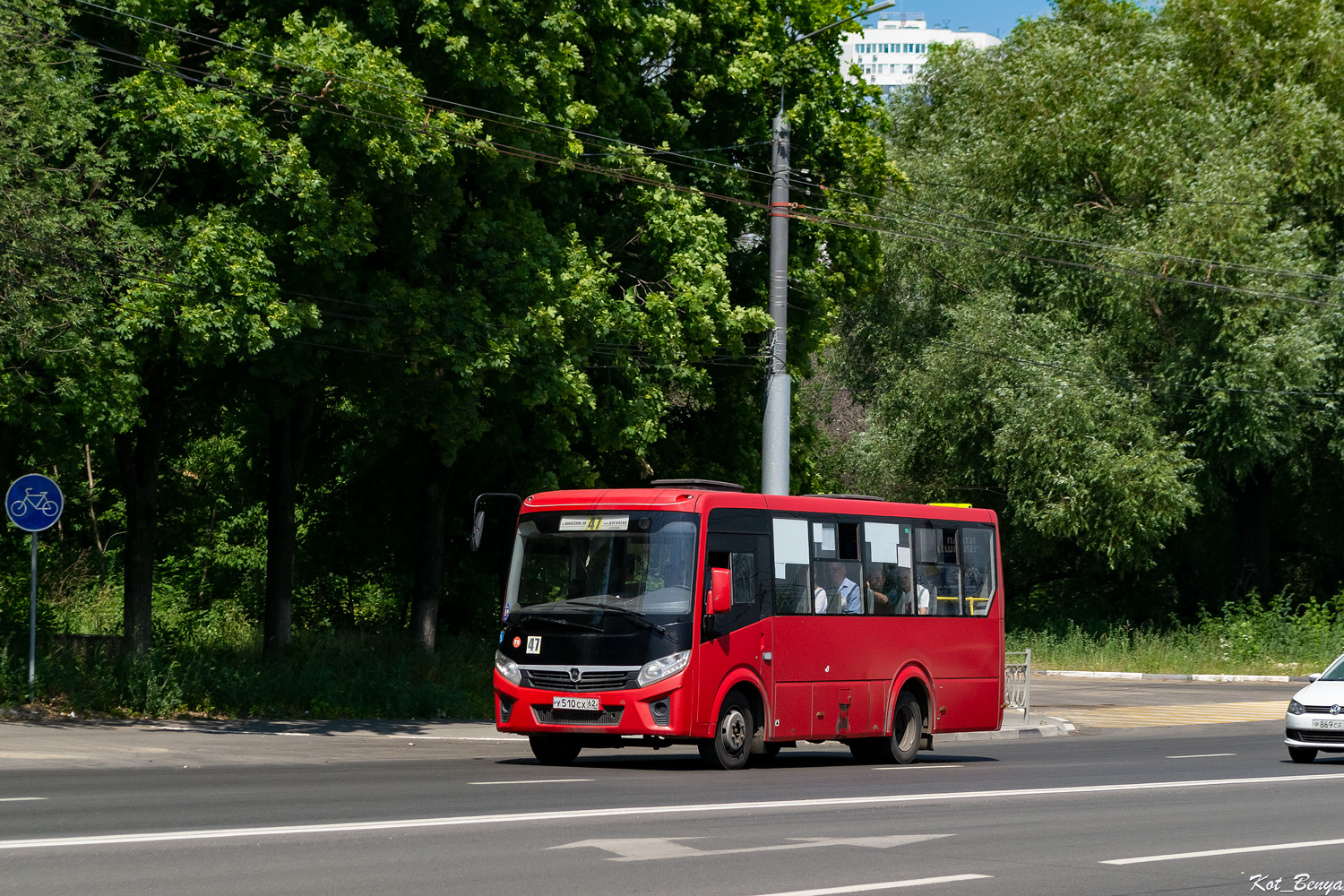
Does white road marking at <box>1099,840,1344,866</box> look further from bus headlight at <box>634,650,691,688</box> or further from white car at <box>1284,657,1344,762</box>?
white car at <box>1284,657,1344,762</box>

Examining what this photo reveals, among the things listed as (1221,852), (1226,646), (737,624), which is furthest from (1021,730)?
→ (1226,646)

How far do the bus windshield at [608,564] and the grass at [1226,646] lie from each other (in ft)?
86.7

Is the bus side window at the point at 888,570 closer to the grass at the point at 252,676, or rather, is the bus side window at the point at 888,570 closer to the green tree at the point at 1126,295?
the grass at the point at 252,676

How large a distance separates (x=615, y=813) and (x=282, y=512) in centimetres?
1522

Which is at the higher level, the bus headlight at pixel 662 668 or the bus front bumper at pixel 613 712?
the bus headlight at pixel 662 668

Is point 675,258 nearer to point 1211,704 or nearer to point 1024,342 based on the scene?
point 1211,704

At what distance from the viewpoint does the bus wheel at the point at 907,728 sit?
18.8 meters

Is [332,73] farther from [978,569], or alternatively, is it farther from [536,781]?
[978,569]

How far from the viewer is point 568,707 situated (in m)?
16.1

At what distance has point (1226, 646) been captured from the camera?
40.9 meters

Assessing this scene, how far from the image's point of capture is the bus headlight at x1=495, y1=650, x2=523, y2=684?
54.2 ft

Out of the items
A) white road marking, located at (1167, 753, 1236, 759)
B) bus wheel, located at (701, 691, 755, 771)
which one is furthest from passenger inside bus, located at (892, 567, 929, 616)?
white road marking, located at (1167, 753, 1236, 759)

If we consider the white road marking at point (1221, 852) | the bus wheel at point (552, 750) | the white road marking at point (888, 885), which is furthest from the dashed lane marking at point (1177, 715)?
the white road marking at point (888, 885)

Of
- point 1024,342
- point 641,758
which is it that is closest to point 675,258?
point 641,758
